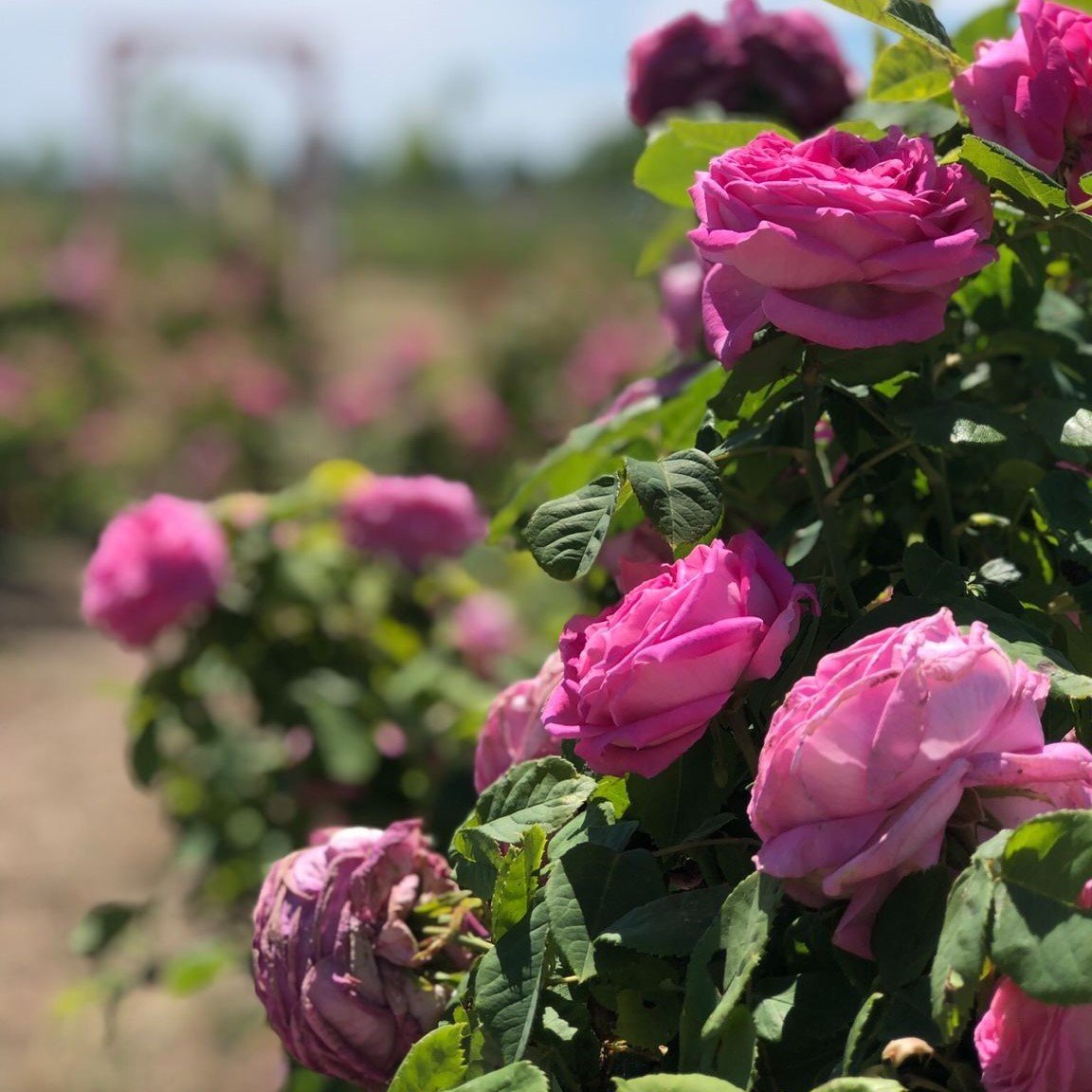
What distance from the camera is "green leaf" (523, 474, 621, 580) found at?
61 centimetres

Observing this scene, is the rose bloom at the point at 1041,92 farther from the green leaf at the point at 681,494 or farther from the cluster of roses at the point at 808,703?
the green leaf at the point at 681,494

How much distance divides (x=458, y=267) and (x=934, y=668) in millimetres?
22022

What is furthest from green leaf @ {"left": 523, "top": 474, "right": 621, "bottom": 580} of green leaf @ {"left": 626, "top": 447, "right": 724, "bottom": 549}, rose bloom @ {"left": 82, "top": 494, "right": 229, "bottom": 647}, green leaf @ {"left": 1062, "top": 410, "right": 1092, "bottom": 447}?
rose bloom @ {"left": 82, "top": 494, "right": 229, "bottom": 647}

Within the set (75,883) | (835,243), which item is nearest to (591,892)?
(835,243)

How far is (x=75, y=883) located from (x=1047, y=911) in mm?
3329

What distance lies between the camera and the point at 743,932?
1.68 feet

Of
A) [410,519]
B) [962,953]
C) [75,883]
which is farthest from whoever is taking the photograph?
[75,883]

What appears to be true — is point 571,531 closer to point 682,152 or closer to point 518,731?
point 518,731

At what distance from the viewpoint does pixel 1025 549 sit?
0.78 m

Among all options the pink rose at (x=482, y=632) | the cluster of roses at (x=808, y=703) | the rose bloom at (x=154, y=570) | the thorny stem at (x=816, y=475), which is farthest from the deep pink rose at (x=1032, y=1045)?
the pink rose at (x=482, y=632)

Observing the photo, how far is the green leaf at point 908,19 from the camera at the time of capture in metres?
0.66

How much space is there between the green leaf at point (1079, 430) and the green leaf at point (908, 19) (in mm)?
195

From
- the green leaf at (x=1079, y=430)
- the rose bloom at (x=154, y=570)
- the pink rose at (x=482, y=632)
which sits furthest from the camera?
the pink rose at (x=482, y=632)

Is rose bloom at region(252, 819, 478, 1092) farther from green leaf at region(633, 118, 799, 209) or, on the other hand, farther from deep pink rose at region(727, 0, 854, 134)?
deep pink rose at region(727, 0, 854, 134)
